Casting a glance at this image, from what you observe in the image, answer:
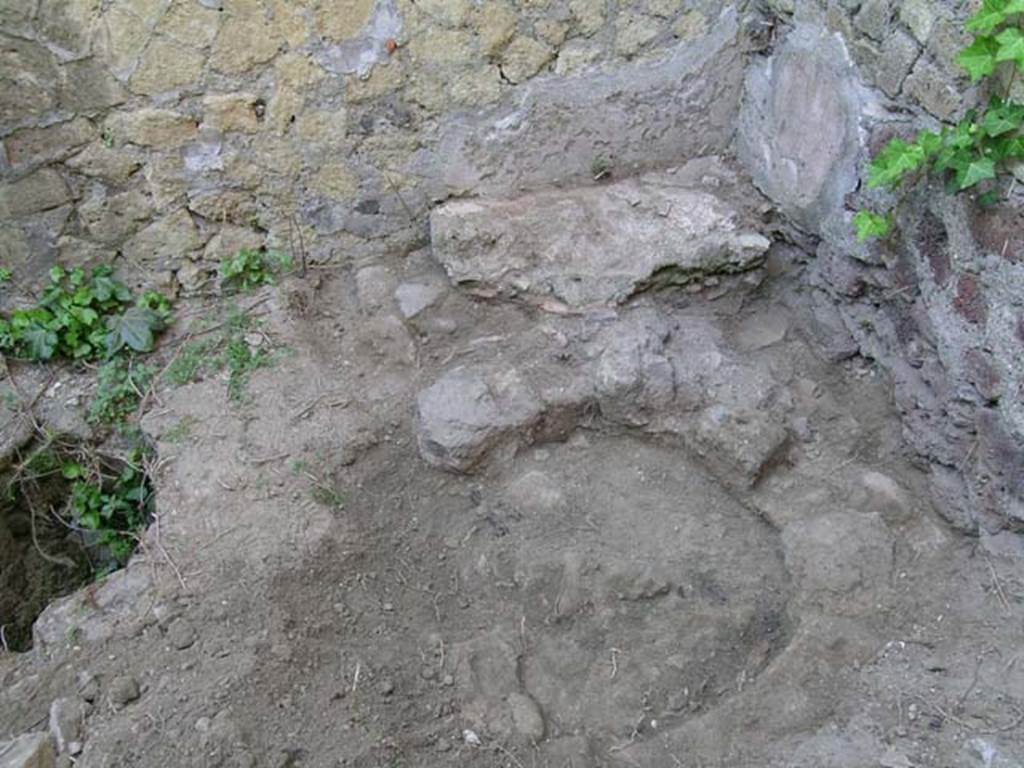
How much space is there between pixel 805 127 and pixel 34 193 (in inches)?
83.2

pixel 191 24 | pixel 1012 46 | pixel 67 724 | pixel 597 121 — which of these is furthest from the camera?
pixel 597 121

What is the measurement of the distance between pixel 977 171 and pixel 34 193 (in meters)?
2.39

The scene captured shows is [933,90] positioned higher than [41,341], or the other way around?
[933,90]

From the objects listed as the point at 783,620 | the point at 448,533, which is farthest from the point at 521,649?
the point at 783,620

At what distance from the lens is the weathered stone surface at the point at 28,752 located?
83.3 inches

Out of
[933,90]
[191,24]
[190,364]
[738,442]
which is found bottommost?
[738,442]

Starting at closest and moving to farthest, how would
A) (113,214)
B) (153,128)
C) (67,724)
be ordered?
(67,724)
(153,128)
(113,214)

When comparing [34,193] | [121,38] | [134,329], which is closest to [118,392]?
[134,329]

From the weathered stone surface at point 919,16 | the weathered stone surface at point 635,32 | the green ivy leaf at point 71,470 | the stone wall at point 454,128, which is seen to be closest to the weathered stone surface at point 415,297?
the stone wall at point 454,128

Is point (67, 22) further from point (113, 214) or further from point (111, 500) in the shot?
point (111, 500)

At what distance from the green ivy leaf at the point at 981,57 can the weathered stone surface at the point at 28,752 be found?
232cm

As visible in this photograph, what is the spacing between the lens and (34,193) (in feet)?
9.51

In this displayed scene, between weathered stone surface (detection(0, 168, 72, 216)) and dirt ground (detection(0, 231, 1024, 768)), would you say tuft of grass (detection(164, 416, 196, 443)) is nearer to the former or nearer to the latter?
dirt ground (detection(0, 231, 1024, 768))

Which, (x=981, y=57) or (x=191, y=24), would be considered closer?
(x=981, y=57)
